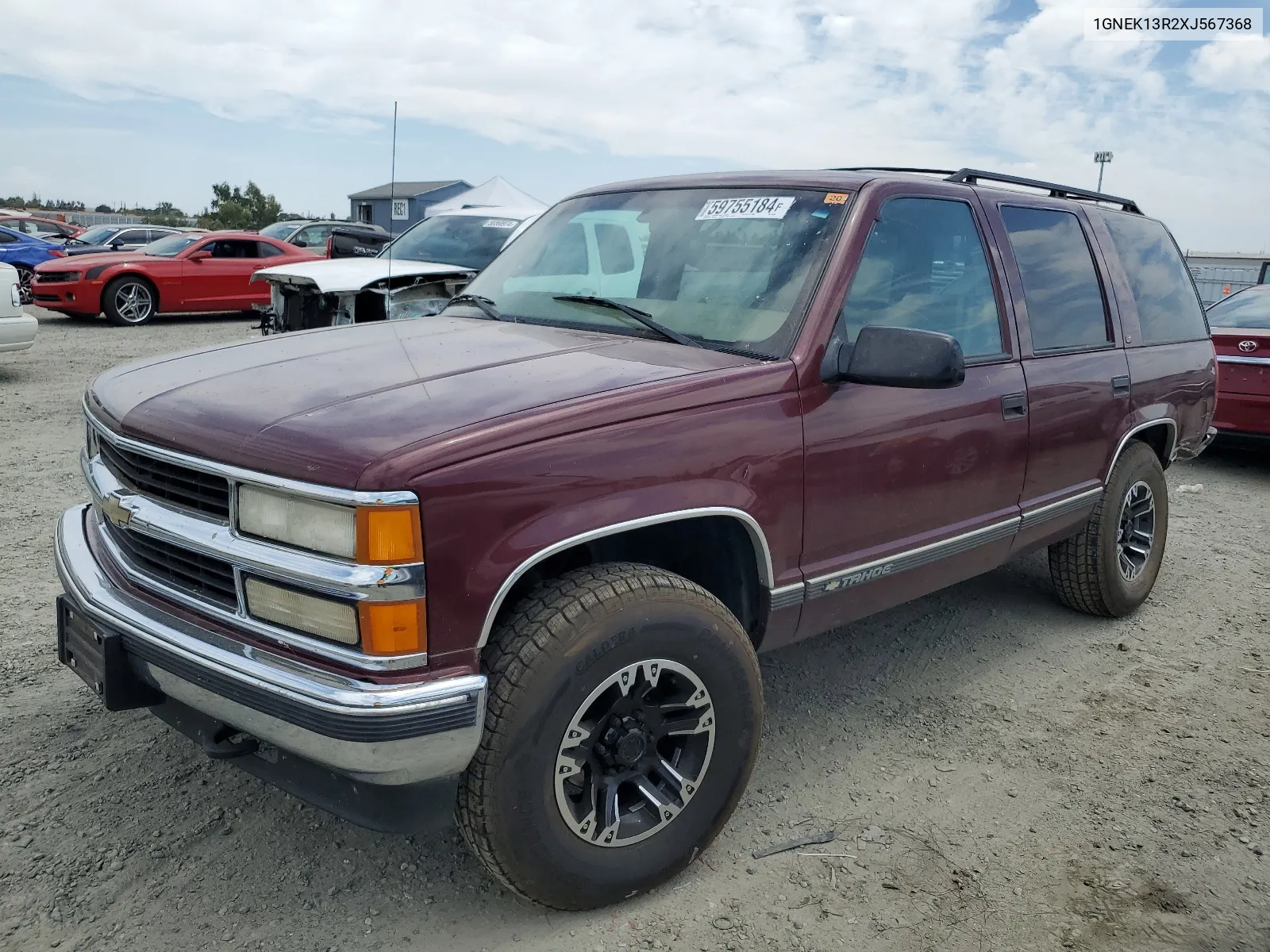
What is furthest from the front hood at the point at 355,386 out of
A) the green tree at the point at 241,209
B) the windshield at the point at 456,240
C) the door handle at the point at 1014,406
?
the green tree at the point at 241,209

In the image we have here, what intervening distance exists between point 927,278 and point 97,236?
23143 mm

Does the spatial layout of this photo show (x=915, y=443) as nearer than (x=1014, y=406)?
Yes

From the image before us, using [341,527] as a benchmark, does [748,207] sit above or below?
above

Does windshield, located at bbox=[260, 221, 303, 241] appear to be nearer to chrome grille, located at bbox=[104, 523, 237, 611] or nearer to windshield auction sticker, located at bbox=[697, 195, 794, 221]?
windshield auction sticker, located at bbox=[697, 195, 794, 221]

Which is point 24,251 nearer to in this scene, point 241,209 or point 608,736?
point 608,736

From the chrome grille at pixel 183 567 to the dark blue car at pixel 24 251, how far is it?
1718 centimetres

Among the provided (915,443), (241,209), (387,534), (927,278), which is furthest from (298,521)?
(241,209)

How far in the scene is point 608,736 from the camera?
2480 mm

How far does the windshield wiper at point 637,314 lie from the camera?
2984mm

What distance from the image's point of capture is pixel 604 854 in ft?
8.14

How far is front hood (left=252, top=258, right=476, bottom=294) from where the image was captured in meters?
7.40

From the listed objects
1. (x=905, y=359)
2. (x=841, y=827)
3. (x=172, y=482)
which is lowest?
(x=841, y=827)

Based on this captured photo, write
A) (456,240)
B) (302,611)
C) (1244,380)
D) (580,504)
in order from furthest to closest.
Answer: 1. (456,240)
2. (1244,380)
3. (580,504)
4. (302,611)

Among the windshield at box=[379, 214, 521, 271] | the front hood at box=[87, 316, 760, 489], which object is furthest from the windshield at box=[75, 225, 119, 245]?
the front hood at box=[87, 316, 760, 489]
